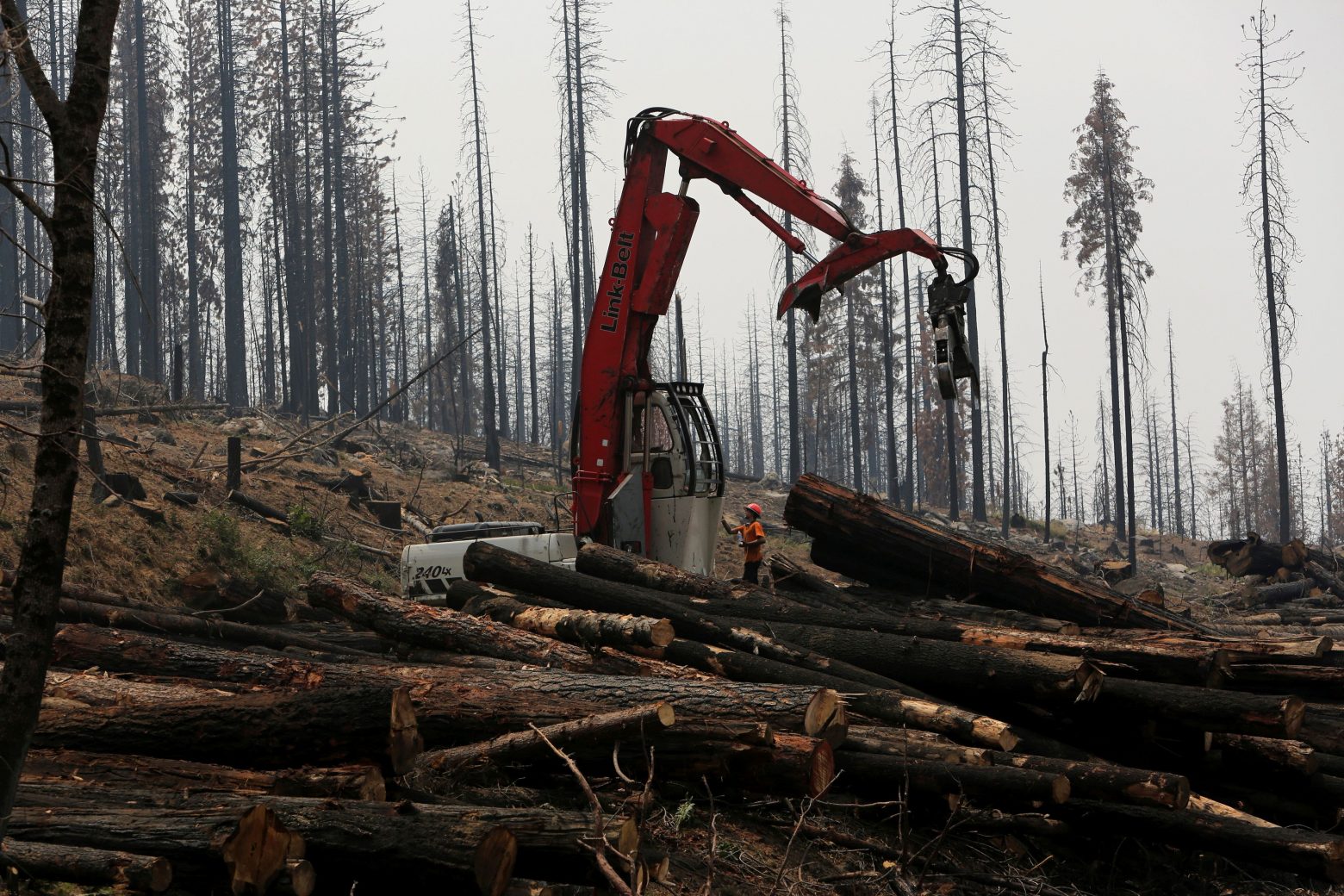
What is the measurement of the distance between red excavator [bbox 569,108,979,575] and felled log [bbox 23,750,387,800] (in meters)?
5.54

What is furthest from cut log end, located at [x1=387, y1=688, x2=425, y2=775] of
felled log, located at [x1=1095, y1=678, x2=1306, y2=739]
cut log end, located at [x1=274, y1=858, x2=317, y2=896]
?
felled log, located at [x1=1095, y1=678, x2=1306, y2=739]

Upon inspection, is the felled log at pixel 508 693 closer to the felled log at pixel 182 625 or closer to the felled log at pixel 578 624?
the felled log at pixel 578 624

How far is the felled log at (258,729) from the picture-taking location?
18.5 ft

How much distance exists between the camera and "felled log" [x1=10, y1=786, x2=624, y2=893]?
437cm

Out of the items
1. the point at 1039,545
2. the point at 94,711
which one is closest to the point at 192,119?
the point at 1039,545

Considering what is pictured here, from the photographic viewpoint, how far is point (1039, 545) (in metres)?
34.0

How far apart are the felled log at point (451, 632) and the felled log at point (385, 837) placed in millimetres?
3346

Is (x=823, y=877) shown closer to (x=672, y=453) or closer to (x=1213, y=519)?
(x=672, y=453)

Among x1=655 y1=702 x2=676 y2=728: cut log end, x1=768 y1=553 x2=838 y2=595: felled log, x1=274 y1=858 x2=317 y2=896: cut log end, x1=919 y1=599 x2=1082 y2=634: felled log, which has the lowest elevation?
x1=274 y1=858 x2=317 y2=896: cut log end

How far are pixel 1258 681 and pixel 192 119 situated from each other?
50526 mm

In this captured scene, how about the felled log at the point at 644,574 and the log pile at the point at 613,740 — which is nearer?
the log pile at the point at 613,740

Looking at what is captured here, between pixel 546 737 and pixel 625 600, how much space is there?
3.06 meters

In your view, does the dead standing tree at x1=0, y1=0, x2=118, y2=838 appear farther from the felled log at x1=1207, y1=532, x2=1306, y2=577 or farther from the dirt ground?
the felled log at x1=1207, y1=532, x2=1306, y2=577

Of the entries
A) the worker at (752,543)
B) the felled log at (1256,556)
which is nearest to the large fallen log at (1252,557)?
the felled log at (1256,556)
